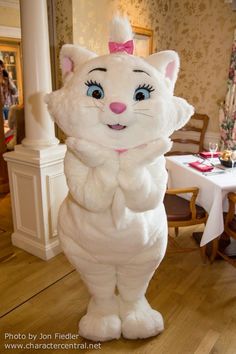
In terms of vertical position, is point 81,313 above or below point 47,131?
below

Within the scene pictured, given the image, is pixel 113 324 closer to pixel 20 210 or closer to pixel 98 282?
pixel 98 282

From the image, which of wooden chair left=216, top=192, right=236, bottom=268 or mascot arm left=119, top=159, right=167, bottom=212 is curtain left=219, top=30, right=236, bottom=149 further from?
mascot arm left=119, top=159, right=167, bottom=212

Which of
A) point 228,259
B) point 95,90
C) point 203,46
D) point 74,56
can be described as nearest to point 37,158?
point 74,56

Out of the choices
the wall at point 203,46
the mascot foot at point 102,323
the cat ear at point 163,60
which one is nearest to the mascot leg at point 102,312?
the mascot foot at point 102,323

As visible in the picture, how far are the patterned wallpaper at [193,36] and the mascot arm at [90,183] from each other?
216 centimetres

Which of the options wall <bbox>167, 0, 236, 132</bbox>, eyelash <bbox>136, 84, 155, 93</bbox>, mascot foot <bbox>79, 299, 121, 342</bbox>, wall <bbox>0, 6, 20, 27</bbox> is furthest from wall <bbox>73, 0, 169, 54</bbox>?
mascot foot <bbox>79, 299, 121, 342</bbox>

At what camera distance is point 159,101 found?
1179 mm

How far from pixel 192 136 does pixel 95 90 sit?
10.2 ft

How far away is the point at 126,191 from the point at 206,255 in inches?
65.0

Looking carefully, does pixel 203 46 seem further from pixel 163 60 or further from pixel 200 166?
pixel 163 60

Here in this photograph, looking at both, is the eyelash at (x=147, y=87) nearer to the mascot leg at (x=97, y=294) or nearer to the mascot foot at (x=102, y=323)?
the mascot leg at (x=97, y=294)

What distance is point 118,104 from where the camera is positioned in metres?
1.13

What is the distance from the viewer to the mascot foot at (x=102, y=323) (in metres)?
1.64

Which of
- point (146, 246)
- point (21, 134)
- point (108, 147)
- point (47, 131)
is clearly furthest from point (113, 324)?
point (21, 134)
